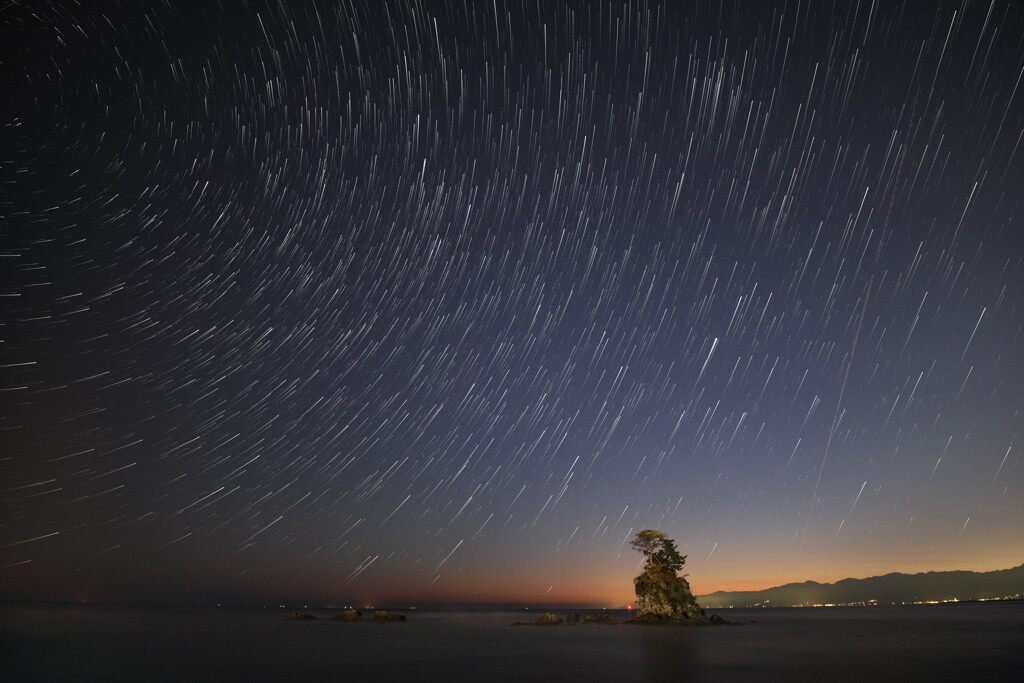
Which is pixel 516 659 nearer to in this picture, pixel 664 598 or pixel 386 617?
pixel 664 598

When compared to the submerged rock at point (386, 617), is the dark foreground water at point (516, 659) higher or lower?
lower

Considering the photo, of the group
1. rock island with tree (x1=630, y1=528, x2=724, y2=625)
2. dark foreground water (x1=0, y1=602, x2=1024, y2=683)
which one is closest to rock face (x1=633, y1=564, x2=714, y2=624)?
Result: rock island with tree (x1=630, y1=528, x2=724, y2=625)

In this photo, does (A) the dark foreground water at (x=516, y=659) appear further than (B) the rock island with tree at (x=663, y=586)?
No

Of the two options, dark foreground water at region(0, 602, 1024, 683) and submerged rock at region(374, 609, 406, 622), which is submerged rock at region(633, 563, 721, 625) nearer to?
dark foreground water at region(0, 602, 1024, 683)

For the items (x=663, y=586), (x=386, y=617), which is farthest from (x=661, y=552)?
(x=386, y=617)

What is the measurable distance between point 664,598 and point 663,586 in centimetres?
192

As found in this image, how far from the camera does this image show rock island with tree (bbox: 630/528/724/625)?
2458 inches

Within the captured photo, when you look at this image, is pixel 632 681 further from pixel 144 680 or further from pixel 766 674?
pixel 144 680

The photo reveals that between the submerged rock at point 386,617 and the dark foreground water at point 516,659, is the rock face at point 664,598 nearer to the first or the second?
the dark foreground water at point 516,659

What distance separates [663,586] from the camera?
6262 centimetres

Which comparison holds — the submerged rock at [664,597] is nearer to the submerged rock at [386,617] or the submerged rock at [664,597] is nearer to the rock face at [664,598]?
the rock face at [664,598]

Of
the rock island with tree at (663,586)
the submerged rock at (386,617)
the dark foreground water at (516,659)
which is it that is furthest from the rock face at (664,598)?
the submerged rock at (386,617)

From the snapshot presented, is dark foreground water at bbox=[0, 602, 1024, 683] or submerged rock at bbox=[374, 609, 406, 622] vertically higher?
submerged rock at bbox=[374, 609, 406, 622]

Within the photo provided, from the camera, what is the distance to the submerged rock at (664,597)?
62.5 meters
